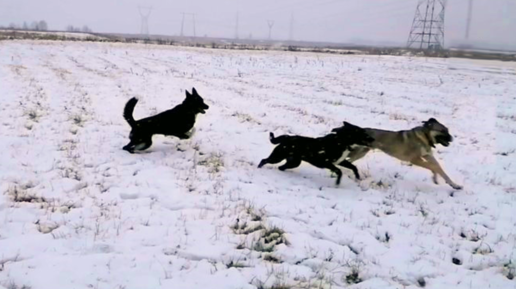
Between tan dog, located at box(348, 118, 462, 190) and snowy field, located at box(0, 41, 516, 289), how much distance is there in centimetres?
36

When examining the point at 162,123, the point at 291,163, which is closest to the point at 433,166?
the point at 291,163

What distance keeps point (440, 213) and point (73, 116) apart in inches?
351

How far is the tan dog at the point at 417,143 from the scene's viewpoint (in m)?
7.62

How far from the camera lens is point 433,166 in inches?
298

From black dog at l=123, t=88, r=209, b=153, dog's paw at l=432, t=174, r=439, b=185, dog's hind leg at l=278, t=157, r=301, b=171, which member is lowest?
dog's paw at l=432, t=174, r=439, b=185

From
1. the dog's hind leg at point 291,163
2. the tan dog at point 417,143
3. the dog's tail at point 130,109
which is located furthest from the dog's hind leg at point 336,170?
the dog's tail at point 130,109

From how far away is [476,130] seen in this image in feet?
39.7

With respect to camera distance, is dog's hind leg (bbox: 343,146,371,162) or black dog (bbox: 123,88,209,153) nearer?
dog's hind leg (bbox: 343,146,371,162)

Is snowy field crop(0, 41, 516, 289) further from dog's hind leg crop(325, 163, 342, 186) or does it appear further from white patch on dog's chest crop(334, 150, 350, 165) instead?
white patch on dog's chest crop(334, 150, 350, 165)

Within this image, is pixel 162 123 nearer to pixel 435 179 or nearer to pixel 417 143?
pixel 417 143

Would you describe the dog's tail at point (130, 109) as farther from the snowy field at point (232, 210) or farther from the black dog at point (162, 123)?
the snowy field at point (232, 210)

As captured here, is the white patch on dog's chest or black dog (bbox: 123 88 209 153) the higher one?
black dog (bbox: 123 88 209 153)

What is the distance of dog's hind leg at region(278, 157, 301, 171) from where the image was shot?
766cm

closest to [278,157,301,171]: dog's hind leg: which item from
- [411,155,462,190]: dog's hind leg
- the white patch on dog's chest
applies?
the white patch on dog's chest
